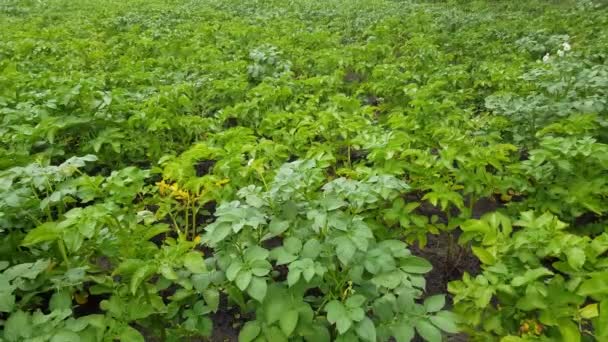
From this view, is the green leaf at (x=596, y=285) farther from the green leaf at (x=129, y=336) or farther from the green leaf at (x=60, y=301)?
the green leaf at (x=60, y=301)

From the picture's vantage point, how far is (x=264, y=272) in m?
1.80

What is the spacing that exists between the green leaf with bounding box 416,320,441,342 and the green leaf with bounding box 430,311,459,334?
0.07ft

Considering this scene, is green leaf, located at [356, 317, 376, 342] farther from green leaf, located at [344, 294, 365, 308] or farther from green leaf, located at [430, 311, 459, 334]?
green leaf, located at [430, 311, 459, 334]

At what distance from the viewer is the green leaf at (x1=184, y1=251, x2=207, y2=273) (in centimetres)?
195

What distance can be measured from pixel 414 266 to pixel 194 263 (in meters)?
0.93

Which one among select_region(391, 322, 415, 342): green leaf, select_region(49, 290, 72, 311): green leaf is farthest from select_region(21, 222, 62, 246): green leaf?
select_region(391, 322, 415, 342): green leaf

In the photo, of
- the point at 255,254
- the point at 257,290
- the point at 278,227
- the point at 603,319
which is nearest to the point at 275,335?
the point at 257,290

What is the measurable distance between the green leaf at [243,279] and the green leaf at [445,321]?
74 centimetres

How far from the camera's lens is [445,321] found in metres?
1.84

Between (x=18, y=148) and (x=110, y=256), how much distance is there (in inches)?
59.0

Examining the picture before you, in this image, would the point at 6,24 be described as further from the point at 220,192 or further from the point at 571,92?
the point at 571,92

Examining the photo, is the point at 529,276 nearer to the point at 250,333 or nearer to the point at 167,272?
the point at 250,333

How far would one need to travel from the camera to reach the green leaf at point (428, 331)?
1780mm

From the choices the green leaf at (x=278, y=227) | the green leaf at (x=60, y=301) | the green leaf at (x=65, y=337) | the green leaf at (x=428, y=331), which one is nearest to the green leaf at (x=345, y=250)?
the green leaf at (x=278, y=227)
